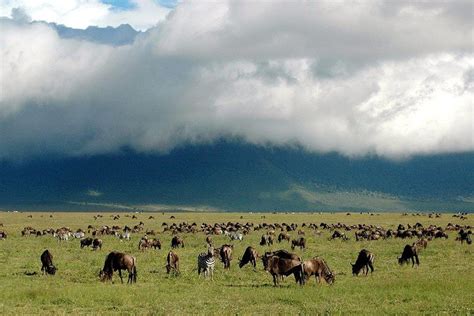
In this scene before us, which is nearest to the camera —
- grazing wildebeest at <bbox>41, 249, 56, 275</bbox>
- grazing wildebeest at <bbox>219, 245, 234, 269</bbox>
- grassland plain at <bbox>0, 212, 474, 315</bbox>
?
grassland plain at <bbox>0, 212, 474, 315</bbox>

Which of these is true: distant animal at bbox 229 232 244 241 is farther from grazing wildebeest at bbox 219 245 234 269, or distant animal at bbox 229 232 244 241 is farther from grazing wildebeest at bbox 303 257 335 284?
grazing wildebeest at bbox 303 257 335 284

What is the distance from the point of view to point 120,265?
29.1 m

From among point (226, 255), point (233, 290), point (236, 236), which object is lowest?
point (233, 290)

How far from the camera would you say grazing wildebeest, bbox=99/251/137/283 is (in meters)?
29.0

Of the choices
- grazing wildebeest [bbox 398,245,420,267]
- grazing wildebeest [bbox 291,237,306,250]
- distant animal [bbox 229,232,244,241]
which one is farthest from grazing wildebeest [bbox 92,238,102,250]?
grazing wildebeest [bbox 398,245,420,267]

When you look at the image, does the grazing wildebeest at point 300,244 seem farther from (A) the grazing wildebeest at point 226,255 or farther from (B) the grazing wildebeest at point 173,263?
(B) the grazing wildebeest at point 173,263

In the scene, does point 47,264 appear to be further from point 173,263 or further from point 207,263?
point 207,263

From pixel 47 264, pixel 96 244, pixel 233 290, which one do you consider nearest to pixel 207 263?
pixel 233 290

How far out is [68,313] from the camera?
21375 mm

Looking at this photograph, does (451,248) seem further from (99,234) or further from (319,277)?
(99,234)

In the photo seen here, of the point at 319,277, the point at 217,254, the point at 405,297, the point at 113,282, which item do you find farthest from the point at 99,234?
the point at 405,297

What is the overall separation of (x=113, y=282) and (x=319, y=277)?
9.34m

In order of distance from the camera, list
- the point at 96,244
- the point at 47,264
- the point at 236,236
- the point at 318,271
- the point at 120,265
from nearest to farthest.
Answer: the point at 318,271 → the point at 120,265 → the point at 47,264 → the point at 96,244 → the point at 236,236

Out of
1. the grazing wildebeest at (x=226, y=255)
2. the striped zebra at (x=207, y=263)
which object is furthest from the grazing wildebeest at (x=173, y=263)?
the grazing wildebeest at (x=226, y=255)
